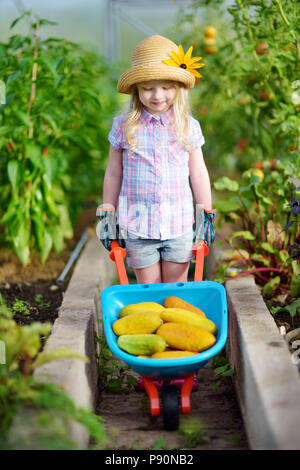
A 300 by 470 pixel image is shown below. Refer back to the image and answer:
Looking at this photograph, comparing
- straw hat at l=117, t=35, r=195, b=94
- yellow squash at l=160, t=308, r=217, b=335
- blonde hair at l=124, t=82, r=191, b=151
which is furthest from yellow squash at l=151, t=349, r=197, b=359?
straw hat at l=117, t=35, r=195, b=94

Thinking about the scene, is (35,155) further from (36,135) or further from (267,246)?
(267,246)

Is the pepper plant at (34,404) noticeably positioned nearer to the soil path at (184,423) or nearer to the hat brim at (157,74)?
the soil path at (184,423)

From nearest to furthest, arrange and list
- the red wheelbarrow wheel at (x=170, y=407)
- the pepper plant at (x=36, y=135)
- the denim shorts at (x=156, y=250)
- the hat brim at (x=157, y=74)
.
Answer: the red wheelbarrow wheel at (x=170, y=407), the hat brim at (x=157, y=74), the denim shorts at (x=156, y=250), the pepper plant at (x=36, y=135)

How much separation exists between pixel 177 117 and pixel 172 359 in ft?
3.45

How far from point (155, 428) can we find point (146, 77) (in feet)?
4.46

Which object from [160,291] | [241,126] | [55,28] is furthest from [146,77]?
[55,28]

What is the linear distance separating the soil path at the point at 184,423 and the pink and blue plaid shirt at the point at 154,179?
70 cm

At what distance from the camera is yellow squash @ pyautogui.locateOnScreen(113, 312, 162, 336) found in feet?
6.91

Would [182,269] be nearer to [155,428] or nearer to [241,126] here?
[155,428]

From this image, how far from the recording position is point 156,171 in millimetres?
2471

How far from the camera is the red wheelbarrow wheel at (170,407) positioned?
205 cm

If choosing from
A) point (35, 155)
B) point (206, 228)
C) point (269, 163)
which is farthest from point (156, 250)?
point (269, 163)

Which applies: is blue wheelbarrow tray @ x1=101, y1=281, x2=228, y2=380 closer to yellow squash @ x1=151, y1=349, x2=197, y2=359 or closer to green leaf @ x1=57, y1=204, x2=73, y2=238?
yellow squash @ x1=151, y1=349, x2=197, y2=359

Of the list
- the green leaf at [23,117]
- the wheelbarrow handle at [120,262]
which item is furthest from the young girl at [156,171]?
the green leaf at [23,117]
